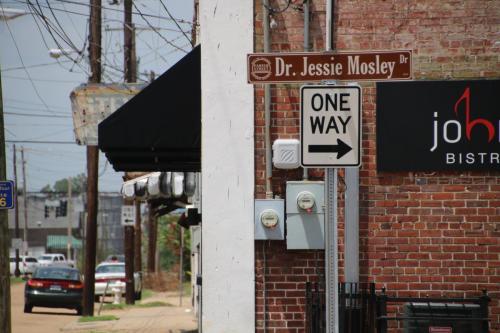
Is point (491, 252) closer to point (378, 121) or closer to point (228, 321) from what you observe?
point (378, 121)

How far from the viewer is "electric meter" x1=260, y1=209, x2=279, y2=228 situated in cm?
1023

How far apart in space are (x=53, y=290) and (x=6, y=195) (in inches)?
663

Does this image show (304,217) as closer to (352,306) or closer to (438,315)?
(352,306)

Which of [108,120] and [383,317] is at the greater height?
[108,120]

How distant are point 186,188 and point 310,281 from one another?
6623 millimetres

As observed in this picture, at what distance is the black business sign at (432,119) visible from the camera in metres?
10.3

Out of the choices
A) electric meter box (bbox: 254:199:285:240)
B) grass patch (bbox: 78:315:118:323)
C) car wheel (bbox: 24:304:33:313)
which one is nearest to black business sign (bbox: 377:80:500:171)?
electric meter box (bbox: 254:199:285:240)

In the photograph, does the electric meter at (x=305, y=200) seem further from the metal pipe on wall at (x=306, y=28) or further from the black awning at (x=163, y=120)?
the black awning at (x=163, y=120)

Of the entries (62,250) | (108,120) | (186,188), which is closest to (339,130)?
(108,120)

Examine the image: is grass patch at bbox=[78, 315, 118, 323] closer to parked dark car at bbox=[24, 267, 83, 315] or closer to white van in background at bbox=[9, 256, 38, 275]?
parked dark car at bbox=[24, 267, 83, 315]

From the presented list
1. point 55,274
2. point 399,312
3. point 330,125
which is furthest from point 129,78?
point 330,125

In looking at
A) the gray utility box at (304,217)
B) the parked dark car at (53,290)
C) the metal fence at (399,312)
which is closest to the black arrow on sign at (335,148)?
the metal fence at (399,312)

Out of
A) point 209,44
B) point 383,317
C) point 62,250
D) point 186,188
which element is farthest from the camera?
point 62,250

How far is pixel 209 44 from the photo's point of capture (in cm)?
1038
